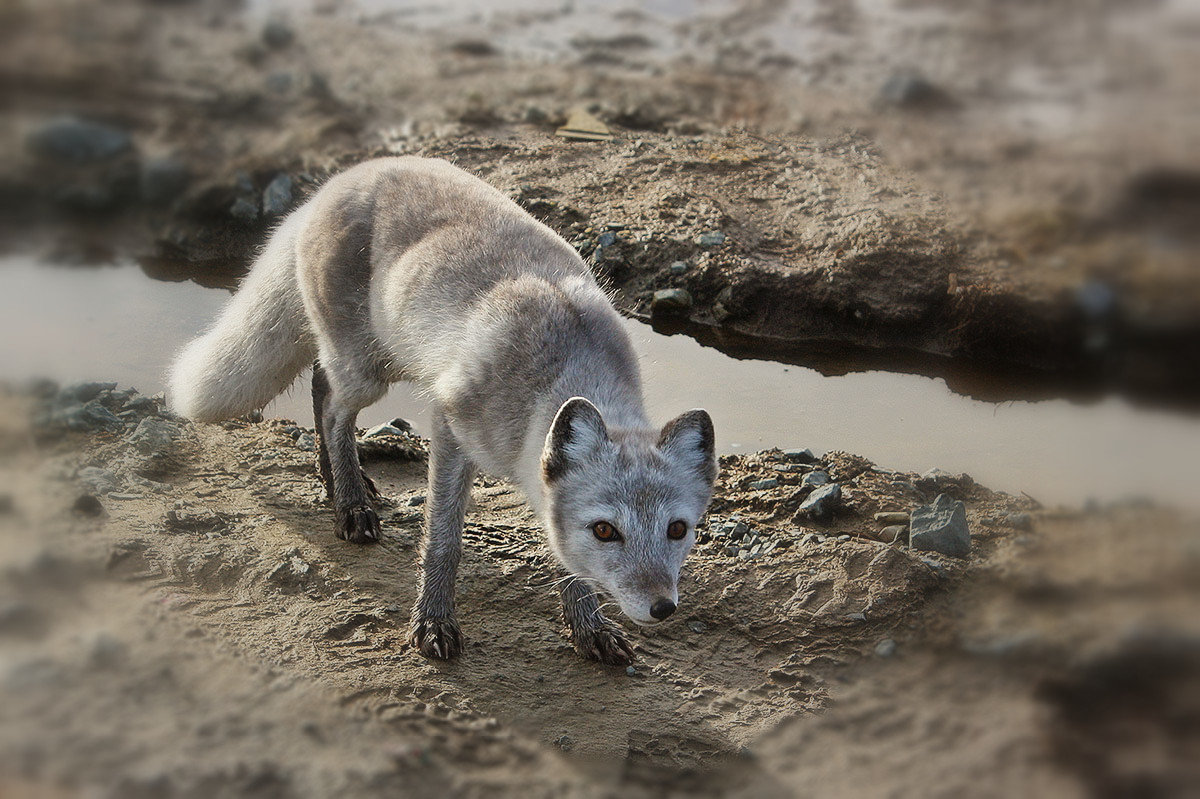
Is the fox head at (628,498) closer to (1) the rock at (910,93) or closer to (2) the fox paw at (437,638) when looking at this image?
(2) the fox paw at (437,638)

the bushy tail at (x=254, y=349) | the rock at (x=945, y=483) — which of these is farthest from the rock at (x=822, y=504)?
the bushy tail at (x=254, y=349)

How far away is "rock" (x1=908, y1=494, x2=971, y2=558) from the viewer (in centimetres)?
434

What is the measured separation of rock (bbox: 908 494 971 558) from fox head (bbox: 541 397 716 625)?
1.33 metres

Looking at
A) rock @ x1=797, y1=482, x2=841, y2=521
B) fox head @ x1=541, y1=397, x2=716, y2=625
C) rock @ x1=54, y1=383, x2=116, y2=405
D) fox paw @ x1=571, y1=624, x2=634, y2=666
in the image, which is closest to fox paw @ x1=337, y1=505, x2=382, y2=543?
fox paw @ x1=571, y1=624, x2=634, y2=666

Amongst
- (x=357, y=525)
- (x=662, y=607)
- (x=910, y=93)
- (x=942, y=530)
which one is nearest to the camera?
(x=662, y=607)

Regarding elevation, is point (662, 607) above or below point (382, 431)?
above

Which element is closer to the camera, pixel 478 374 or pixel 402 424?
pixel 478 374

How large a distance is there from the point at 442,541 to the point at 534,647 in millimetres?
562

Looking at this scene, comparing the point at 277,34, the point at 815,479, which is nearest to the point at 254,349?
the point at 815,479

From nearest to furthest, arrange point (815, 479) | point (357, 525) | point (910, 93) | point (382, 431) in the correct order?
point (357, 525) < point (815, 479) < point (382, 431) < point (910, 93)

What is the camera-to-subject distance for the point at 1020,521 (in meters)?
4.49

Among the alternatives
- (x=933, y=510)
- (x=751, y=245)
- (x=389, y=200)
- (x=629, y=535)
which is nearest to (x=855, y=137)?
(x=751, y=245)

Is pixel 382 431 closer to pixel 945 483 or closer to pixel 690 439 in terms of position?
pixel 690 439

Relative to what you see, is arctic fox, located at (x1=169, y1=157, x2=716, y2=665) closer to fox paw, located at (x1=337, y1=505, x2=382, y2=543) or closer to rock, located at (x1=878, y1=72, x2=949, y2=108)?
fox paw, located at (x1=337, y1=505, x2=382, y2=543)
